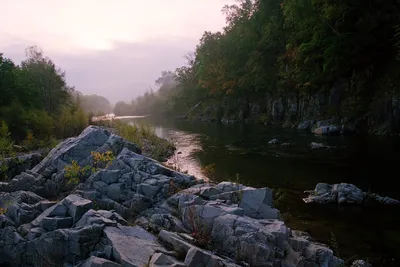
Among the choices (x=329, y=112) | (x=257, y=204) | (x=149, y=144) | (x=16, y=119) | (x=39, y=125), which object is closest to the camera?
(x=257, y=204)

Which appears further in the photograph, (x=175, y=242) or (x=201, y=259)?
(x=175, y=242)

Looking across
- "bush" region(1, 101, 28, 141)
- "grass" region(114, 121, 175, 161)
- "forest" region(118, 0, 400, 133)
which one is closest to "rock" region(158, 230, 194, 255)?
"grass" region(114, 121, 175, 161)

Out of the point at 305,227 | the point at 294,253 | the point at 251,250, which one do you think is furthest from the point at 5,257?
the point at 305,227

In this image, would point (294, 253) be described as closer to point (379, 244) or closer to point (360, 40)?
point (379, 244)

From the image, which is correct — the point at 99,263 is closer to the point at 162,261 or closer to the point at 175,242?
the point at 162,261

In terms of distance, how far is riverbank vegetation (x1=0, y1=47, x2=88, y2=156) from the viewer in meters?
28.6

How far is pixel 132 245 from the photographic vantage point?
7637 mm

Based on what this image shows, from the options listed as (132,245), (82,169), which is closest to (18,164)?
(82,169)

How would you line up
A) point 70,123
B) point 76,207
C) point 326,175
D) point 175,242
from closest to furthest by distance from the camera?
1. point 175,242
2. point 76,207
3. point 326,175
4. point 70,123

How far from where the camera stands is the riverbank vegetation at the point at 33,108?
28.6 metres

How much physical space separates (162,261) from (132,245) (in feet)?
3.38

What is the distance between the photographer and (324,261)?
8102 mm

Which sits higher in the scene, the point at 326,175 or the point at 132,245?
the point at 132,245

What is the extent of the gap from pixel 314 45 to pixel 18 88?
31.5 metres
